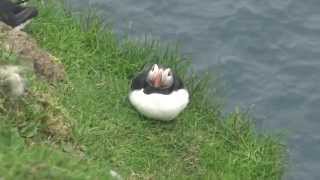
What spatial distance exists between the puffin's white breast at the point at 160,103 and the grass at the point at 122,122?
0.43 feet

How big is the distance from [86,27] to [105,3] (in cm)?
283

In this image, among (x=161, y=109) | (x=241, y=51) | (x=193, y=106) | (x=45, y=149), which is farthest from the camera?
(x=241, y=51)

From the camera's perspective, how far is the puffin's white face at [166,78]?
9328 millimetres

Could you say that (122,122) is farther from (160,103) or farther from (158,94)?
(158,94)

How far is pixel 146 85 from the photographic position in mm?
9461

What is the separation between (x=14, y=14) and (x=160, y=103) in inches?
73.7

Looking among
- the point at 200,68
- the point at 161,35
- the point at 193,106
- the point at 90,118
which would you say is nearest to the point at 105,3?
the point at 161,35

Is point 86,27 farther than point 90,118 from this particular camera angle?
Yes

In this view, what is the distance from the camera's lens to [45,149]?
5922 mm

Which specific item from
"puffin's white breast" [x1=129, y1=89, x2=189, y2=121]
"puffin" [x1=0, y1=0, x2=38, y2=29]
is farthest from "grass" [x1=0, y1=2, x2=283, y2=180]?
"puffin" [x1=0, y1=0, x2=38, y2=29]

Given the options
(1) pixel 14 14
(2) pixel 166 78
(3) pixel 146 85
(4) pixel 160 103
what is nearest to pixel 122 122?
(4) pixel 160 103

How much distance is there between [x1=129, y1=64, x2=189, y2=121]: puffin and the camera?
919cm

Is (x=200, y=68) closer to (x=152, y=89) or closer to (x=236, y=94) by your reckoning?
(x=236, y=94)

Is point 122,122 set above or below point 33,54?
below
